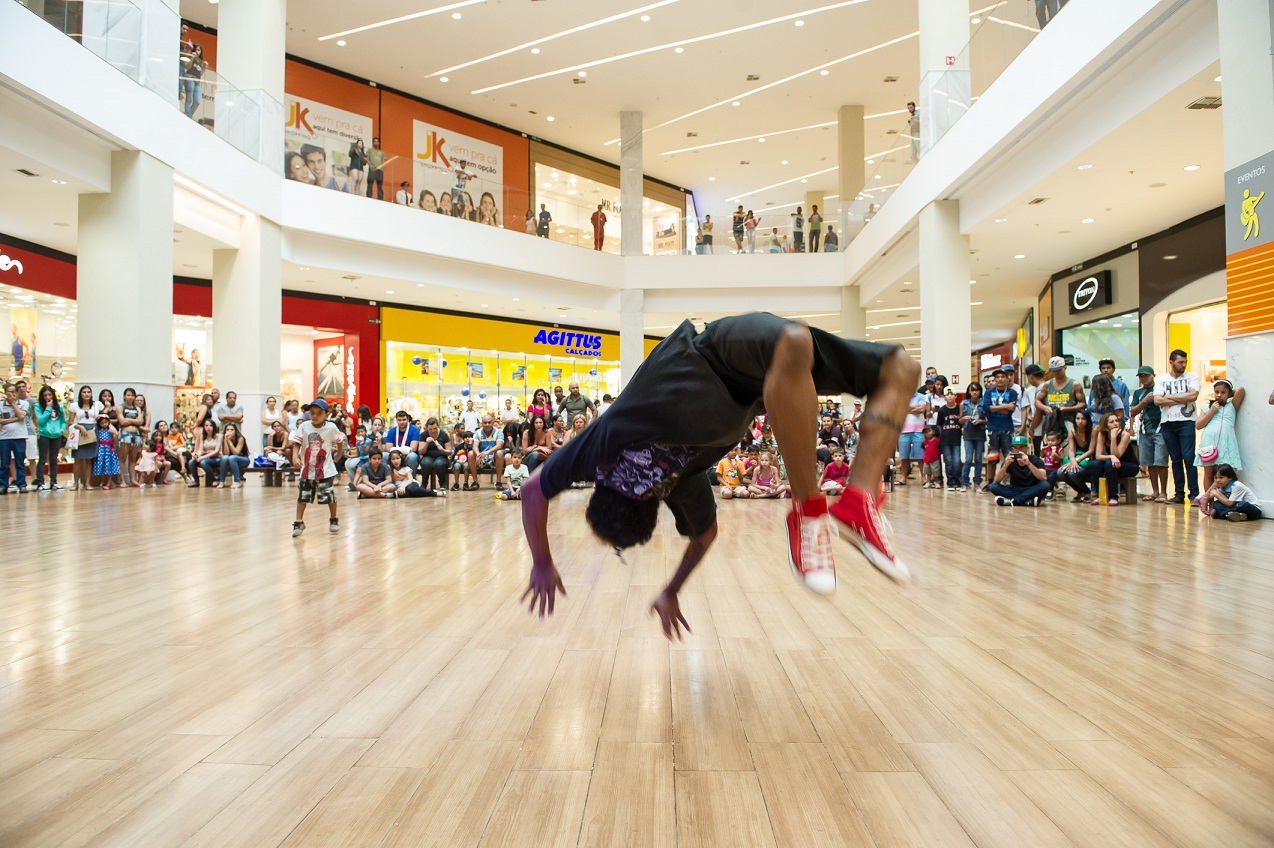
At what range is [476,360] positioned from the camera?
24500mm

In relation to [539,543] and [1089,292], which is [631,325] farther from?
[539,543]

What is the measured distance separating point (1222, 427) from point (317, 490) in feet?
25.6

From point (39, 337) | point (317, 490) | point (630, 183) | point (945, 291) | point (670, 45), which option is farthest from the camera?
point (630, 183)

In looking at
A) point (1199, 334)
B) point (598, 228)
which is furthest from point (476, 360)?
A: point (1199, 334)

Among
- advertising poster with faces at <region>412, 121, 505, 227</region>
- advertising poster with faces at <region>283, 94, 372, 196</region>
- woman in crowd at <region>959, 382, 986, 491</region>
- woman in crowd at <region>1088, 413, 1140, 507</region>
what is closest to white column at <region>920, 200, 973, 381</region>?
woman in crowd at <region>959, 382, 986, 491</region>

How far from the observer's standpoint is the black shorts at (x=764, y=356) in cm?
194

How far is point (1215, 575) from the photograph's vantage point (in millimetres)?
4184

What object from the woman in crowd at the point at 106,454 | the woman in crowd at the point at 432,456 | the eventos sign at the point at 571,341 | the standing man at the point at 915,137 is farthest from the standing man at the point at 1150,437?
the eventos sign at the point at 571,341

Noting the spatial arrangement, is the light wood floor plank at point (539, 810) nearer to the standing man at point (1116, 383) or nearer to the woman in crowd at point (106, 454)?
the standing man at point (1116, 383)

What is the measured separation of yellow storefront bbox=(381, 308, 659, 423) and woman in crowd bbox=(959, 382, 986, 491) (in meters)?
14.5

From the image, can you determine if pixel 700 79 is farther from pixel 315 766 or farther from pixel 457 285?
pixel 315 766

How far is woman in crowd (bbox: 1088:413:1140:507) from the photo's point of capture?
9.02 m

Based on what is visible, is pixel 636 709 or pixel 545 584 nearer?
pixel 636 709

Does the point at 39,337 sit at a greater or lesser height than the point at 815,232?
lesser
